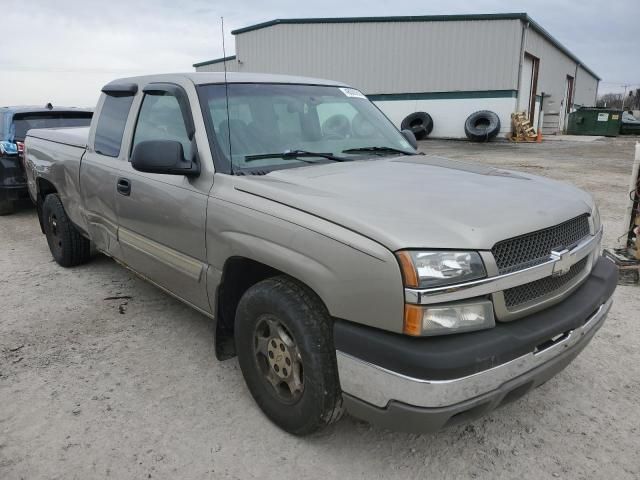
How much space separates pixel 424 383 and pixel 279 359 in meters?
0.83

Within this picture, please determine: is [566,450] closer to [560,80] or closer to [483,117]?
[483,117]

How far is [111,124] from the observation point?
403 cm

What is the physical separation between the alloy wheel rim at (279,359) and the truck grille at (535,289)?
3.10 feet

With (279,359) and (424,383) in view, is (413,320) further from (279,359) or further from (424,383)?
(279,359)

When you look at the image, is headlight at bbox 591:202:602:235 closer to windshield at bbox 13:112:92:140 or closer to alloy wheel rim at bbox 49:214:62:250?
alloy wheel rim at bbox 49:214:62:250

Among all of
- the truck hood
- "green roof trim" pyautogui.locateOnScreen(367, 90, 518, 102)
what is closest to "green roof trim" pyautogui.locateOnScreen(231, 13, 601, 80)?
"green roof trim" pyautogui.locateOnScreen(367, 90, 518, 102)

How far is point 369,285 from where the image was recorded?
1963mm

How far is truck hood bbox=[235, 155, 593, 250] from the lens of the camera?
1994 millimetres

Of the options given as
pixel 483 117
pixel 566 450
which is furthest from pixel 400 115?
pixel 566 450

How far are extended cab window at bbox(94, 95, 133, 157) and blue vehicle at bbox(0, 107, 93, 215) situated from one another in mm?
3982

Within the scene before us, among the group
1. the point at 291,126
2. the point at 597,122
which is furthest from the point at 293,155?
the point at 597,122

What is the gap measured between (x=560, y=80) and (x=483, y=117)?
1404cm

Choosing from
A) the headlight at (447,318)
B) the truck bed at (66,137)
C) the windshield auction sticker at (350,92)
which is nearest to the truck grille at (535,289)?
the headlight at (447,318)

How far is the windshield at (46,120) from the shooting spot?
25.0 feet
